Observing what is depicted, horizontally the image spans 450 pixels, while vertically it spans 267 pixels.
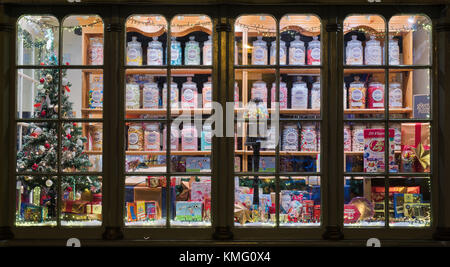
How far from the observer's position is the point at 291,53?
11.3 ft

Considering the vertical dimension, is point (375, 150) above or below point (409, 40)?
below

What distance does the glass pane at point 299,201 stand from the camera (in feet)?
11.1

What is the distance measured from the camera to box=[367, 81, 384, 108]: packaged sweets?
11.3ft

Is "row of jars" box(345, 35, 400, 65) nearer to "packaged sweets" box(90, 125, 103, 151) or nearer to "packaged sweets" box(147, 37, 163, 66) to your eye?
"packaged sweets" box(147, 37, 163, 66)

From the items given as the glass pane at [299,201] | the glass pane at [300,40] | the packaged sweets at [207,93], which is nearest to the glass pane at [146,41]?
the packaged sweets at [207,93]

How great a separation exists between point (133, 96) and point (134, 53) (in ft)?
1.21

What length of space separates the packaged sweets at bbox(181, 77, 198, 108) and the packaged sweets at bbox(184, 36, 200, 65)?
145 mm

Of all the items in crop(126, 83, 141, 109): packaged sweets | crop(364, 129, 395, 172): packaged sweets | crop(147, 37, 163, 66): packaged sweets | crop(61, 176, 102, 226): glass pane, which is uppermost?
crop(147, 37, 163, 66): packaged sweets

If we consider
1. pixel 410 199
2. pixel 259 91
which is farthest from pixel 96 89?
pixel 410 199

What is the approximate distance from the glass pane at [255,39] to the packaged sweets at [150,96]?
0.74 m

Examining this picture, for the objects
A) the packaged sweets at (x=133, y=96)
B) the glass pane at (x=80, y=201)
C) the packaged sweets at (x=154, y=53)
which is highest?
the packaged sweets at (x=154, y=53)

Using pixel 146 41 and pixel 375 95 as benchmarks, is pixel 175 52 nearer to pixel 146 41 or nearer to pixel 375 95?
pixel 146 41

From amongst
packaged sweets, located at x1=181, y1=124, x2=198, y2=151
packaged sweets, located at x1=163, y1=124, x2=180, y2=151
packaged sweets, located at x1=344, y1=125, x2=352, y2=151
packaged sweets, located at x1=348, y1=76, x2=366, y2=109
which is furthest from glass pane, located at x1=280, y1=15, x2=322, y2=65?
packaged sweets, located at x1=163, y1=124, x2=180, y2=151

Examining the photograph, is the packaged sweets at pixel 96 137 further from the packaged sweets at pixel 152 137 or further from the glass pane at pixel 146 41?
the glass pane at pixel 146 41
